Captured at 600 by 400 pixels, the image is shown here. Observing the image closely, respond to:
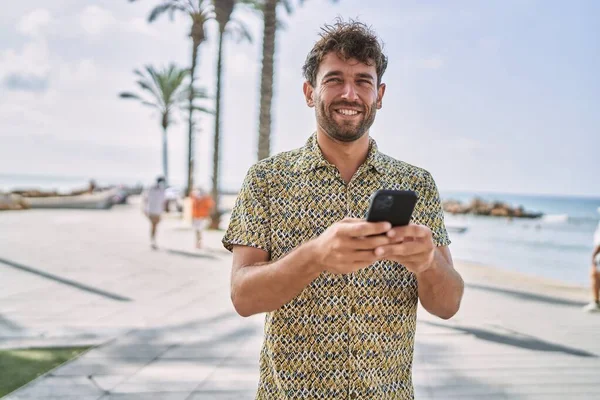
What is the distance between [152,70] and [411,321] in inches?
1363

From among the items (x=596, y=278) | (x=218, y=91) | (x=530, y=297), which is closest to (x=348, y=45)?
(x=596, y=278)

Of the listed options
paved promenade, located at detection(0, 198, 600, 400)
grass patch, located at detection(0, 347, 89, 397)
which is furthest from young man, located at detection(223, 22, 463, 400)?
grass patch, located at detection(0, 347, 89, 397)

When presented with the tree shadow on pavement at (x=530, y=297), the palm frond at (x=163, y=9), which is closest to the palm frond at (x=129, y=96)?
the palm frond at (x=163, y=9)

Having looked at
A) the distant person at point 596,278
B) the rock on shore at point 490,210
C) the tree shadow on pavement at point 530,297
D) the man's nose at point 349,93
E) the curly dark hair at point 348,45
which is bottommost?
the rock on shore at point 490,210

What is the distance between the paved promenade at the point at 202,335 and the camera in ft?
14.8

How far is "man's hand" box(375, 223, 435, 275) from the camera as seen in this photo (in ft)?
4.25

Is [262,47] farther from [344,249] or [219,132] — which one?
[344,249]

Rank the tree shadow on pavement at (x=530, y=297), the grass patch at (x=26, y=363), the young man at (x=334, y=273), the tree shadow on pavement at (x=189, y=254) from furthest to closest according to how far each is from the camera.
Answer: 1. the tree shadow on pavement at (x=189, y=254)
2. the tree shadow on pavement at (x=530, y=297)
3. the grass patch at (x=26, y=363)
4. the young man at (x=334, y=273)

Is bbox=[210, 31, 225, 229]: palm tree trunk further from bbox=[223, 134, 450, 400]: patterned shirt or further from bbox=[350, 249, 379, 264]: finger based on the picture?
bbox=[350, 249, 379, 264]: finger

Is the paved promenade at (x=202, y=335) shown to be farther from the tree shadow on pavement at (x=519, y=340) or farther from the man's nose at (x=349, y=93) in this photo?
the man's nose at (x=349, y=93)

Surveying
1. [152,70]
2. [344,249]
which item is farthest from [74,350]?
[152,70]

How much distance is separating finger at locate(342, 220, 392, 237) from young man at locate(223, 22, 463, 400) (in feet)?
1.47

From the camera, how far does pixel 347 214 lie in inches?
70.7

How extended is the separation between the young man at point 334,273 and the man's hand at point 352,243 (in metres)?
0.36
